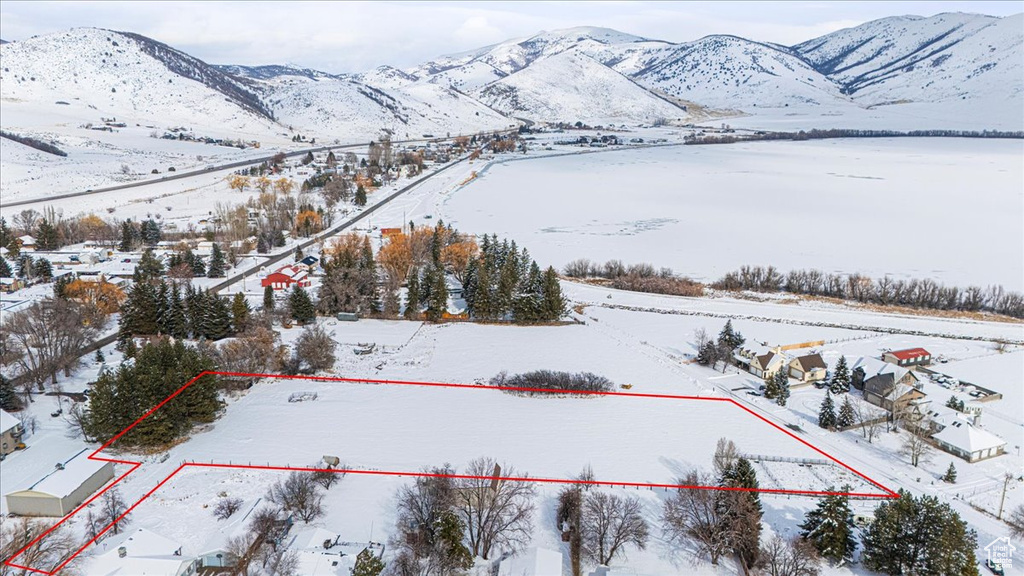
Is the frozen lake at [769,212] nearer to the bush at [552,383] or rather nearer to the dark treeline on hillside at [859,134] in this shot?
the bush at [552,383]

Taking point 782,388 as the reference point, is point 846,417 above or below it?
below

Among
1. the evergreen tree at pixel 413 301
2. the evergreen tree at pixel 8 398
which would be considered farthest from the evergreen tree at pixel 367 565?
the evergreen tree at pixel 413 301

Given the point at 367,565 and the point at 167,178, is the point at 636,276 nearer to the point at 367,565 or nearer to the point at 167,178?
the point at 367,565

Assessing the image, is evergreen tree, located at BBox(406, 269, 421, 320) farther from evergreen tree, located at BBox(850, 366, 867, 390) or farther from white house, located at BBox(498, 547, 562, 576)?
evergreen tree, located at BBox(850, 366, 867, 390)

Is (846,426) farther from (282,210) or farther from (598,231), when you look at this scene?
(282,210)

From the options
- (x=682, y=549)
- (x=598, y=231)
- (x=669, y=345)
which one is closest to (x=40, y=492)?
(x=682, y=549)

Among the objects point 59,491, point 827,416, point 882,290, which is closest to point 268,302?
point 59,491
